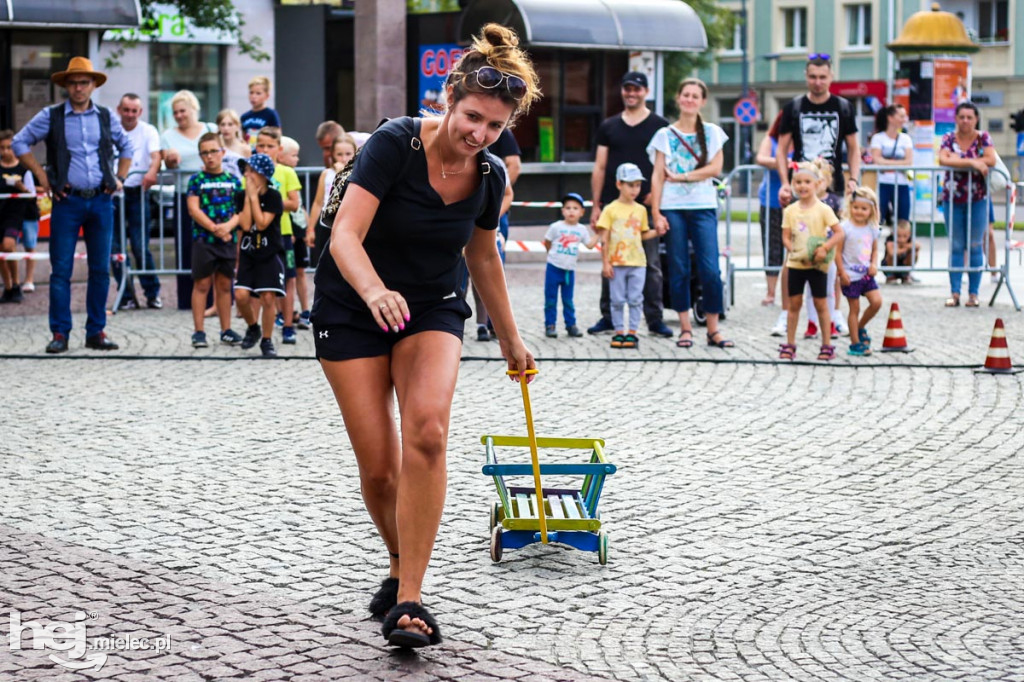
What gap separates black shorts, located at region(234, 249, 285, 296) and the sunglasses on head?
7.21m

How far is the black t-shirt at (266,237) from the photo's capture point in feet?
38.9

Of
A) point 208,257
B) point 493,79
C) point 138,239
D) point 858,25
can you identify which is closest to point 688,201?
point 208,257

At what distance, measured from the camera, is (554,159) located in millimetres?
26953

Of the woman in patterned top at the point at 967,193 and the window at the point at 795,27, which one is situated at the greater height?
the window at the point at 795,27

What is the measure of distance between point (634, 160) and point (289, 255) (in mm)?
2862

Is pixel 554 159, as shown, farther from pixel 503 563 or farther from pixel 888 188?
pixel 503 563

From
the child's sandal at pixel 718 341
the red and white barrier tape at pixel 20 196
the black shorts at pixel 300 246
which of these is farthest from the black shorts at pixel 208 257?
the red and white barrier tape at pixel 20 196

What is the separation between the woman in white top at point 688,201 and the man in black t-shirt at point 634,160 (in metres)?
0.66

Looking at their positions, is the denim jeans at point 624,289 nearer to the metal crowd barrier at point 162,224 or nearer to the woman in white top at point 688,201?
the woman in white top at point 688,201

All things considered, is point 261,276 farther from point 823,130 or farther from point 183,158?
point 823,130

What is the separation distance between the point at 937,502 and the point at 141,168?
988 cm

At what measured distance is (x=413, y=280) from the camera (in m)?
5.12

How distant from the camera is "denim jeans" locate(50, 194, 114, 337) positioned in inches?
476

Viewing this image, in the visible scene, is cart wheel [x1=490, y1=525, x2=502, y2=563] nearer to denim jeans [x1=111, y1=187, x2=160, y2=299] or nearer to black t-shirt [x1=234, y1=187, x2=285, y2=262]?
black t-shirt [x1=234, y1=187, x2=285, y2=262]
